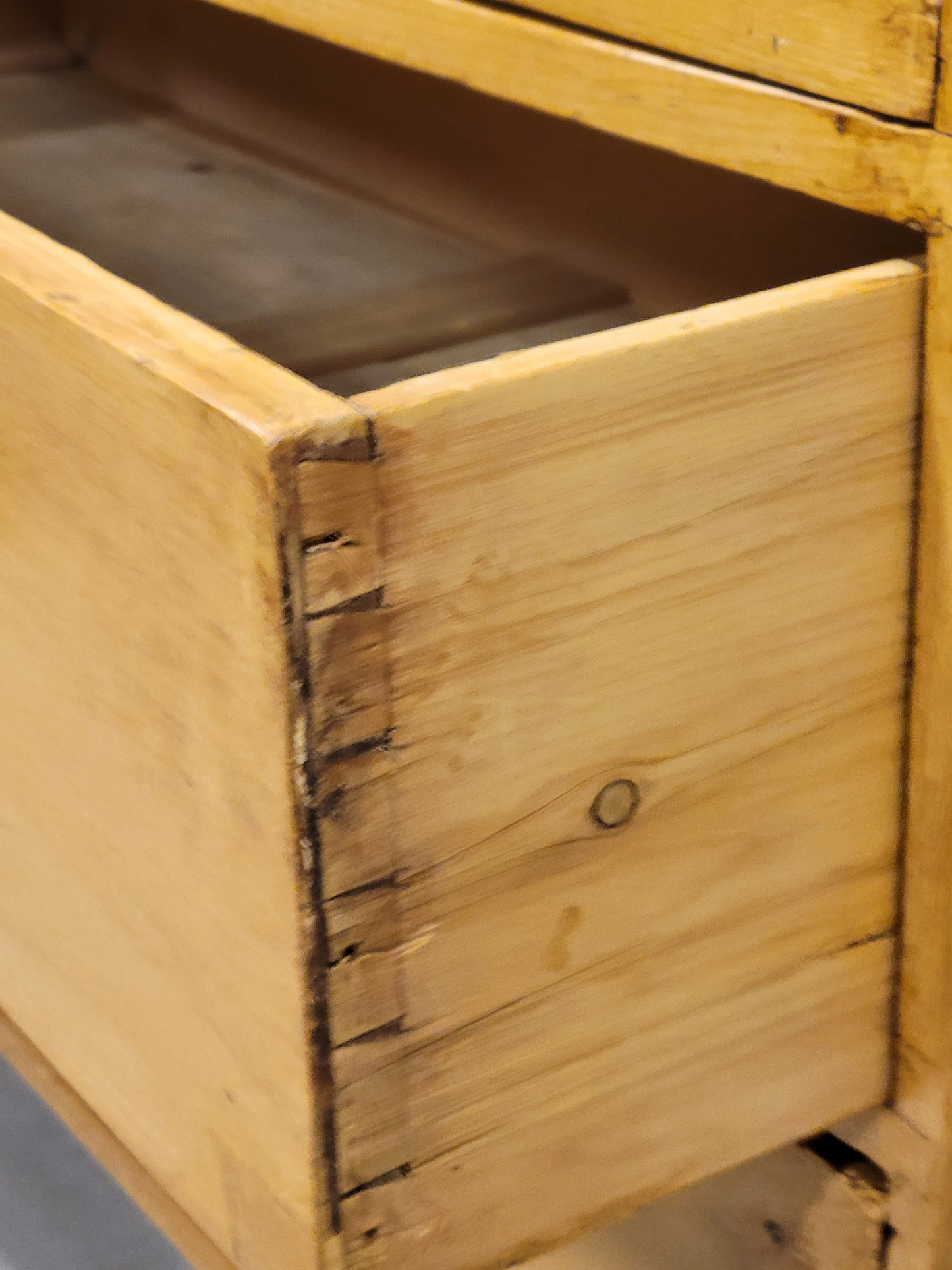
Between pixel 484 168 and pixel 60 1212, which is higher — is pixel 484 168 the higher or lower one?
the higher one

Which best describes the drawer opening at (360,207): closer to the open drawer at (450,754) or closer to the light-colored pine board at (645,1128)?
the open drawer at (450,754)

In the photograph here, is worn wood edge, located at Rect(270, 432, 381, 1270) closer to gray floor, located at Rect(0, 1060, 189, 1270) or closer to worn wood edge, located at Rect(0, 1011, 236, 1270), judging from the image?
worn wood edge, located at Rect(0, 1011, 236, 1270)

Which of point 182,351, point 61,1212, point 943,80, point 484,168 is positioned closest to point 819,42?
point 943,80

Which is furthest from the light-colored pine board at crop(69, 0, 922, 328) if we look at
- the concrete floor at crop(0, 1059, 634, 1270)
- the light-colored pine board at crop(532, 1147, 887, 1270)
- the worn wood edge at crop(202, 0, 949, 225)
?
the concrete floor at crop(0, 1059, 634, 1270)

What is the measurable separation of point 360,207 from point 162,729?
56 cm

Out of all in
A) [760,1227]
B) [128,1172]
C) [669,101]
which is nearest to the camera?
[669,101]

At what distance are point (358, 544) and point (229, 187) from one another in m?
0.64

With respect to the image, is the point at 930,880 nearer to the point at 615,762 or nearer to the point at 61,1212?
the point at 615,762

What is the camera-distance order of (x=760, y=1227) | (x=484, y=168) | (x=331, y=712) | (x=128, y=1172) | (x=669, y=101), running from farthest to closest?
(x=484, y=168), (x=760, y=1227), (x=128, y=1172), (x=669, y=101), (x=331, y=712)

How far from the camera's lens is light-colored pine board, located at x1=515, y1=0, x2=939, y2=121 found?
1.54 ft

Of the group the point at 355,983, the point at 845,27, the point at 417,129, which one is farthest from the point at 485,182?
the point at 355,983

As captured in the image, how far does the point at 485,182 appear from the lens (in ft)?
3.04

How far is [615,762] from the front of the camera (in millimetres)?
503

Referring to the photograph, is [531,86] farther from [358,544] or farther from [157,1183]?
[157,1183]
